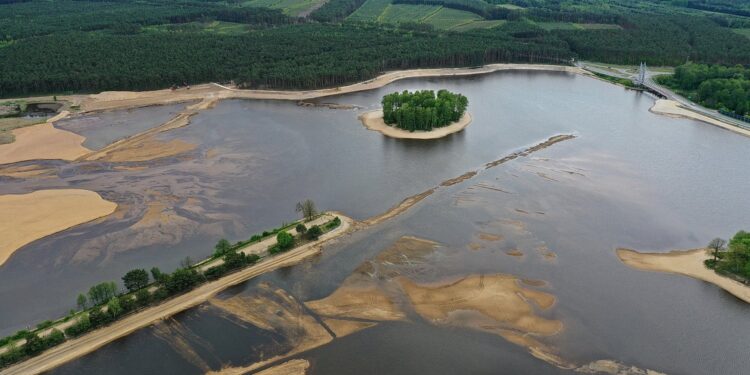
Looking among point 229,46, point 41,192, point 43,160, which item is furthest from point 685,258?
point 229,46

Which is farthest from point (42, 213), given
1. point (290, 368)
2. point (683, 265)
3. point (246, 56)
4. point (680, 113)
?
point (680, 113)

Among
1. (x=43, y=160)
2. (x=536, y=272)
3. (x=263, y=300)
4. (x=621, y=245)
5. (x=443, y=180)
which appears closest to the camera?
(x=263, y=300)

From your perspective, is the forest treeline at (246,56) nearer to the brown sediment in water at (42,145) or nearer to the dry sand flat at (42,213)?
the brown sediment in water at (42,145)

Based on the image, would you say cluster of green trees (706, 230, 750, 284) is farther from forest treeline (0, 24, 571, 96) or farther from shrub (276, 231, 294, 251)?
forest treeline (0, 24, 571, 96)

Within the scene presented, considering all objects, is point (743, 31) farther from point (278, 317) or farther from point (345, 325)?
point (278, 317)

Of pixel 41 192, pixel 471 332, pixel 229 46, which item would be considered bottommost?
pixel 471 332

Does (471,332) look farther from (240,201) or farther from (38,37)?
(38,37)
